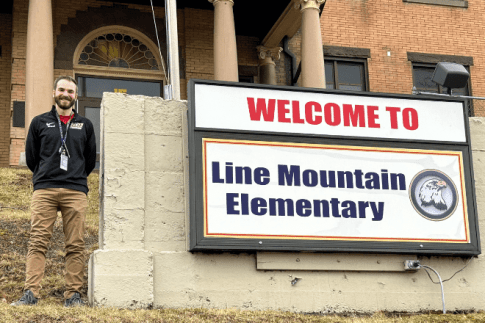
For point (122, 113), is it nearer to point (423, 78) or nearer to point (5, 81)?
point (5, 81)

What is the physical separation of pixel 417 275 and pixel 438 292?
11.0 inches

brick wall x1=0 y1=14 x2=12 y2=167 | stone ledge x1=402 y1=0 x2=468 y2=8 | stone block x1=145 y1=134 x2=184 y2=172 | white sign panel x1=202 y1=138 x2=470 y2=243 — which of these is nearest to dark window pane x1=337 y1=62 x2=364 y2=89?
stone ledge x1=402 y1=0 x2=468 y2=8

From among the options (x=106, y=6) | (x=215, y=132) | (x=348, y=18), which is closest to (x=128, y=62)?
(x=106, y=6)

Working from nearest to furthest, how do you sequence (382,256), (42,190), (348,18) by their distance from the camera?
(42,190)
(382,256)
(348,18)

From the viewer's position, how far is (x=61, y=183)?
6.35 m

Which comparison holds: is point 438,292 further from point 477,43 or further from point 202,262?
point 477,43

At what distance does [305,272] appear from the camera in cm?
698

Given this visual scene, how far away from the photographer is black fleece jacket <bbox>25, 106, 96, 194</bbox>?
20.8 ft

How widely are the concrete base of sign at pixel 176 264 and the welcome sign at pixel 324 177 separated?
21 cm

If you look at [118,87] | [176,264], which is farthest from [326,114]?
[118,87]

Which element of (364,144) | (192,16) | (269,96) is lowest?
(364,144)

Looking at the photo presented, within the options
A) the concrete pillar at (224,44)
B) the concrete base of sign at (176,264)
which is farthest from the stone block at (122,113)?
the concrete pillar at (224,44)

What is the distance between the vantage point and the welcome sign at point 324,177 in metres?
6.90

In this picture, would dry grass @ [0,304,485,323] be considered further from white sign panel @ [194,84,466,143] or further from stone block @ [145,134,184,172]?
white sign panel @ [194,84,466,143]
